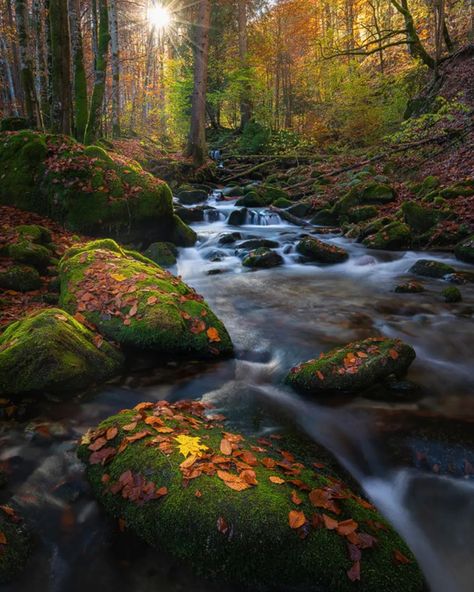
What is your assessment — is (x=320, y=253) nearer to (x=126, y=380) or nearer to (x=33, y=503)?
(x=126, y=380)

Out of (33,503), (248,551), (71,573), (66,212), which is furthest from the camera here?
(66,212)

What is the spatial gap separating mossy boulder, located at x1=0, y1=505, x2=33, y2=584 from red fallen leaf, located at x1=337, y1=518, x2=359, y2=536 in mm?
1815

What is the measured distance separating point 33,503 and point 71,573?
2.07ft

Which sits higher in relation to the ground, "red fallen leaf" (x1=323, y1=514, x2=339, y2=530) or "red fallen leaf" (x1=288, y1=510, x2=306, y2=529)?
"red fallen leaf" (x1=288, y1=510, x2=306, y2=529)

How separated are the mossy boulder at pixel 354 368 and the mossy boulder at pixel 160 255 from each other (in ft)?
18.1

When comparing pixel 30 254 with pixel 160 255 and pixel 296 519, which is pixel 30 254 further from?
pixel 296 519

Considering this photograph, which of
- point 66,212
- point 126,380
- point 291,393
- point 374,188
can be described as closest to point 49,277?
point 66,212

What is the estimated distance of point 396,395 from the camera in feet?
14.7

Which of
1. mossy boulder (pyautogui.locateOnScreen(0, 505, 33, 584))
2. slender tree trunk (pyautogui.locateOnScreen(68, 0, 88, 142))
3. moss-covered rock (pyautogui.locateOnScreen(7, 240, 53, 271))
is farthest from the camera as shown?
slender tree trunk (pyautogui.locateOnScreen(68, 0, 88, 142))

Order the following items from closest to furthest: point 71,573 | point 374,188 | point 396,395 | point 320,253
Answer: point 71,573, point 396,395, point 320,253, point 374,188

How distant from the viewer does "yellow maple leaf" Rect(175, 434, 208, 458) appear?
3006mm

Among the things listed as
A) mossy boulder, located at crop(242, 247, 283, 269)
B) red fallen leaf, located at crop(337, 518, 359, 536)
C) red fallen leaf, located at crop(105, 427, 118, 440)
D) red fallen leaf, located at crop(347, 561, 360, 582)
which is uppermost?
mossy boulder, located at crop(242, 247, 283, 269)

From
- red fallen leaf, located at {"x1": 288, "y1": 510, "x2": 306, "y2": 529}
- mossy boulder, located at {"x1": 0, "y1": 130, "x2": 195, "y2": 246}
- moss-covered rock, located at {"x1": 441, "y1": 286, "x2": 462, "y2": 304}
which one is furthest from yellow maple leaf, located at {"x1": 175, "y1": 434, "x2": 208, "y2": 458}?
mossy boulder, located at {"x1": 0, "y1": 130, "x2": 195, "y2": 246}

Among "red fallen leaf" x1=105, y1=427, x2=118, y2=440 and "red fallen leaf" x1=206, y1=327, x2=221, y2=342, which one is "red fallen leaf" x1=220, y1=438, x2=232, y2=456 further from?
"red fallen leaf" x1=206, y1=327, x2=221, y2=342
